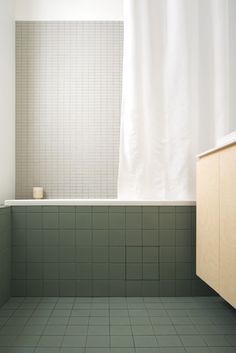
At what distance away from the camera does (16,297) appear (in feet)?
5.73

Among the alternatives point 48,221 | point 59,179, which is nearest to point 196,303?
point 48,221

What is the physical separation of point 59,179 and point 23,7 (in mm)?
1305

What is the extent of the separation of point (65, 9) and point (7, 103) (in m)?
0.86

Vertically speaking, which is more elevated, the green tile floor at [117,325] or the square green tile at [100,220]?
the square green tile at [100,220]

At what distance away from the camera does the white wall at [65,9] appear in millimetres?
2223

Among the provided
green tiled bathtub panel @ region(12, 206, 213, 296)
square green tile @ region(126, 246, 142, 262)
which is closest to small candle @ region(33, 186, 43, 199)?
green tiled bathtub panel @ region(12, 206, 213, 296)

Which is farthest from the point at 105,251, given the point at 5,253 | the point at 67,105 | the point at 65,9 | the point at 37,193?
the point at 65,9

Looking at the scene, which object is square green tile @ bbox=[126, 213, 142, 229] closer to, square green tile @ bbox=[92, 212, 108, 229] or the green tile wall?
square green tile @ bbox=[92, 212, 108, 229]

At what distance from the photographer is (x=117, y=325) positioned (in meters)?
1.41

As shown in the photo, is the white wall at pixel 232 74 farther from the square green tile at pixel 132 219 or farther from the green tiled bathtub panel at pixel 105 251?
the square green tile at pixel 132 219

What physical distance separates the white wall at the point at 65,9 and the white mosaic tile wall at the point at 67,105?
0.05 metres

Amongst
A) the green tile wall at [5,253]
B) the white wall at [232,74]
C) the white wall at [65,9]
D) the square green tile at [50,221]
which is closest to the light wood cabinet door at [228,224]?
the white wall at [232,74]

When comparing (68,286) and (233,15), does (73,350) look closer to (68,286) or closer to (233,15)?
(68,286)

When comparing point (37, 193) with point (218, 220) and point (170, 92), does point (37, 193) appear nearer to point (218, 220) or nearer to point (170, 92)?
point (170, 92)
